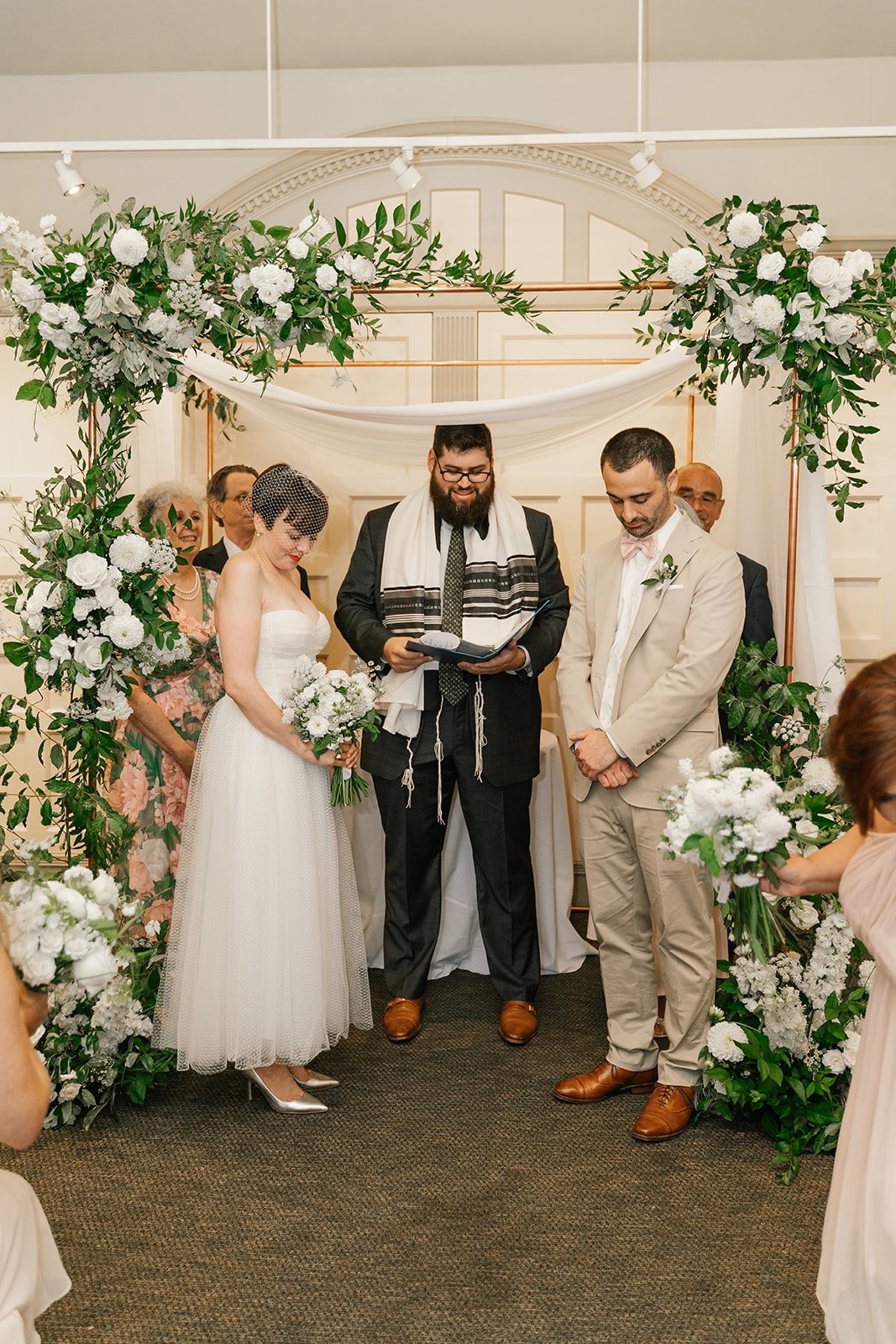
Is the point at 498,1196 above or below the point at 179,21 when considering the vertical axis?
below

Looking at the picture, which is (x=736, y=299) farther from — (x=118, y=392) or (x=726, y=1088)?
(x=726, y=1088)

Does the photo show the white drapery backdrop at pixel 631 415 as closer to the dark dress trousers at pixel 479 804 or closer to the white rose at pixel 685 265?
the white rose at pixel 685 265

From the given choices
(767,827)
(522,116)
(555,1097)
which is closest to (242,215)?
(522,116)

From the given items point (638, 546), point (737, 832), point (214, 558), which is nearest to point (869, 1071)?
point (737, 832)

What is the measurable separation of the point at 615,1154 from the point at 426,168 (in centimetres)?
419

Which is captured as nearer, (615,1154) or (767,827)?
(767,827)

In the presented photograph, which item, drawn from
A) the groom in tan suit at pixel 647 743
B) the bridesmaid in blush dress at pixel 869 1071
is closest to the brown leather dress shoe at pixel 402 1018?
the groom in tan suit at pixel 647 743

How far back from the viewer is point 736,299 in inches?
126

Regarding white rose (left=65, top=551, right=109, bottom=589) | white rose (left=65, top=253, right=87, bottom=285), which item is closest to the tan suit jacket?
white rose (left=65, top=551, right=109, bottom=589)

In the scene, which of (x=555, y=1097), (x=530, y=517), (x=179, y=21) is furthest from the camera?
(x=179, y=21)

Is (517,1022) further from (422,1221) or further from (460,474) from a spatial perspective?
(460,474)

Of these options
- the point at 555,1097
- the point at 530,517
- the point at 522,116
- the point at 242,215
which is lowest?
the point at 555,1097

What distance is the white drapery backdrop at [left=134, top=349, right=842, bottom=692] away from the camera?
139 inches

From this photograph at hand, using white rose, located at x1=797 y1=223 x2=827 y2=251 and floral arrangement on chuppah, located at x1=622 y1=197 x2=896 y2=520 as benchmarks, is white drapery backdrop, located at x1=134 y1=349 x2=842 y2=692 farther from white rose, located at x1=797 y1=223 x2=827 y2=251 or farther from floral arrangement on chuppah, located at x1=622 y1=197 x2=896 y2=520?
white rose, located at x1=797 y1=223 x2=827 y2=251
